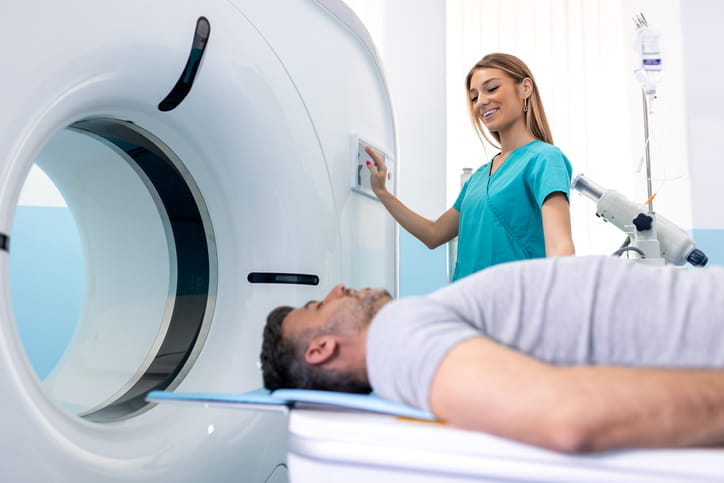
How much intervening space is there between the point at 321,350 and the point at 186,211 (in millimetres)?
560

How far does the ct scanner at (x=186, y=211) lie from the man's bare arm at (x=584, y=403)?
0.35ft

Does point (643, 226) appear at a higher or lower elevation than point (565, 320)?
higher

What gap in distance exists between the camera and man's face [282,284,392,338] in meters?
0.94

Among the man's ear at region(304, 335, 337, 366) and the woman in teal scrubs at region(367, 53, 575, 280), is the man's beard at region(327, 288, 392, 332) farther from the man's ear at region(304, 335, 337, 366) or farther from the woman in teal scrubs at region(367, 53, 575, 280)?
the woman in teal scrubs at region(367, 53, 575, 280)

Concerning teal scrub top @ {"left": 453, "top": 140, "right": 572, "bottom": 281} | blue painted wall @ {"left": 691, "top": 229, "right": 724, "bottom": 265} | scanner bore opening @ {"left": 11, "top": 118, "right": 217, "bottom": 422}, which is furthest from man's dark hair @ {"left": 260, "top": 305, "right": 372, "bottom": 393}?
blue painted wall @ {"left": 691, "top": 229, "right": 724, "bottom": 265}

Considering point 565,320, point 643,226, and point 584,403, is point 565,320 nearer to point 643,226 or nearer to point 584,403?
point 584,403

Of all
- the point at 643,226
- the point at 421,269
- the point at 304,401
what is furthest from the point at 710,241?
the point at 304,401

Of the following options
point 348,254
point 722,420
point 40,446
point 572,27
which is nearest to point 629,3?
point 572,27

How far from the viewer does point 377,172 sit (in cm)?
155

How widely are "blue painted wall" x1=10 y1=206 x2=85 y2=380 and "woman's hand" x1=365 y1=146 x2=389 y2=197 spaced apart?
2.46ft

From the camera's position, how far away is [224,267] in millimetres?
1287

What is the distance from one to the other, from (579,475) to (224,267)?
2.87 feet

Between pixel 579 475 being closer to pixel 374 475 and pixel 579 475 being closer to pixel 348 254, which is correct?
pixel 374 475

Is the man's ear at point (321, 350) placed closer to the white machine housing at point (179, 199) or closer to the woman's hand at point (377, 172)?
the white machine housing at point (179, 199)
